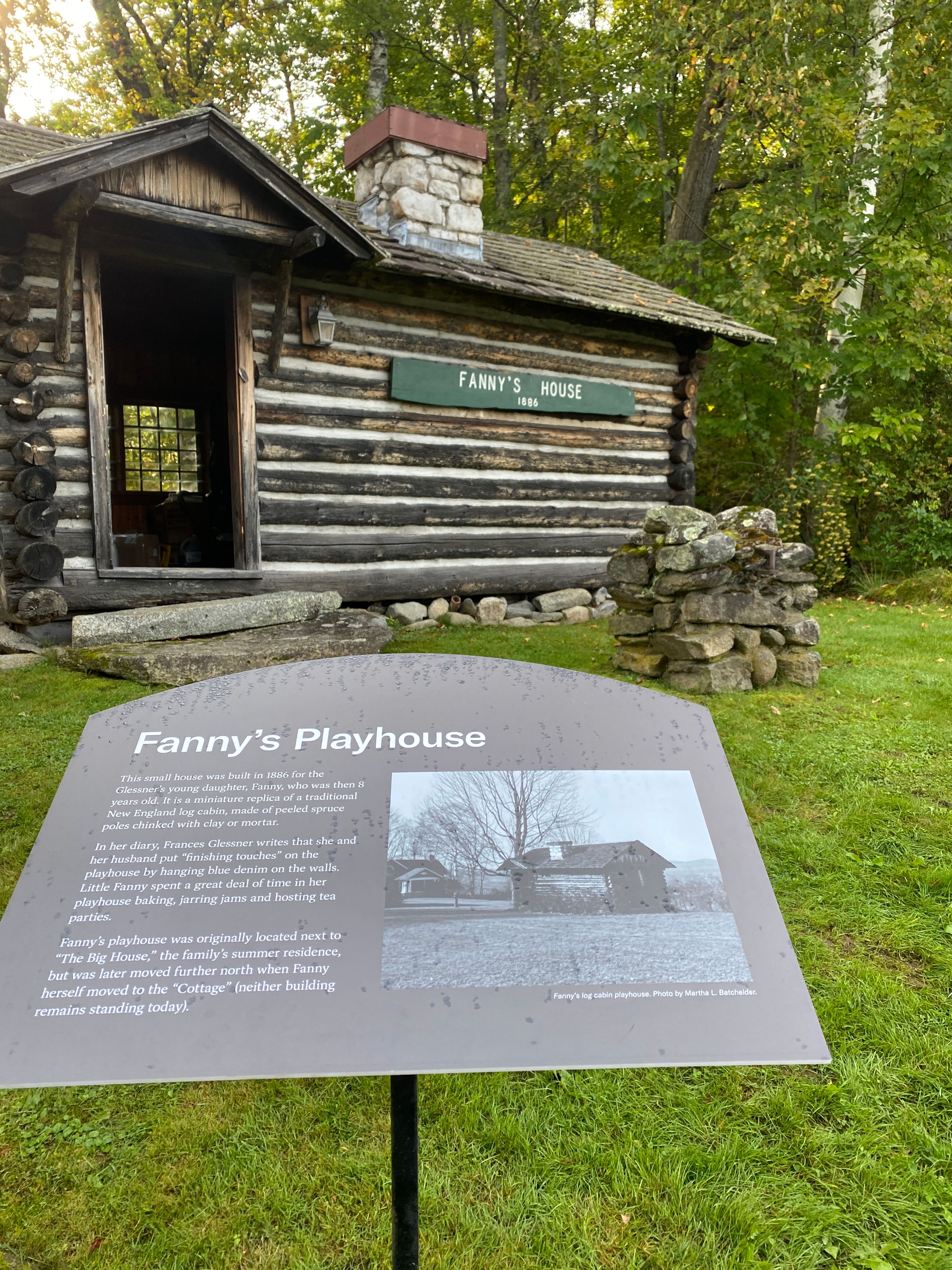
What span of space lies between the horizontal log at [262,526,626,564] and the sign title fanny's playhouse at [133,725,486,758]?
20.7 feet

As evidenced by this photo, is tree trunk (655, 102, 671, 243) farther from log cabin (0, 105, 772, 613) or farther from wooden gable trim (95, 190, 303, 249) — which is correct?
wooden gable trim (95, 190, 303, 249)

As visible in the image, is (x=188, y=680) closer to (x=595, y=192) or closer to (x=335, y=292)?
(x=335, y=292)

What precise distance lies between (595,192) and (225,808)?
19053 mm

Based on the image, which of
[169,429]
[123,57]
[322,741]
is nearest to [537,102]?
[123,57]

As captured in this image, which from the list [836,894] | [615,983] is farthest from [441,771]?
[836,894]

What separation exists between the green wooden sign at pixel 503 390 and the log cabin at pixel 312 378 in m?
0.03

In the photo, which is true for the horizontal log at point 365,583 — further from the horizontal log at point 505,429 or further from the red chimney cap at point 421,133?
the red chimney cap at point 421,133

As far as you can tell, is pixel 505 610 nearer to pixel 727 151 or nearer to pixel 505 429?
pixel 505 429

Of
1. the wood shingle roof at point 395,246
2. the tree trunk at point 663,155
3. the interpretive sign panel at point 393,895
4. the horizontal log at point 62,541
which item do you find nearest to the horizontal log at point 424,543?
the horizontal log at point 62,541

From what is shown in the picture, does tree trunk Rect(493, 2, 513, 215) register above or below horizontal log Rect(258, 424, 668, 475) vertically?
above

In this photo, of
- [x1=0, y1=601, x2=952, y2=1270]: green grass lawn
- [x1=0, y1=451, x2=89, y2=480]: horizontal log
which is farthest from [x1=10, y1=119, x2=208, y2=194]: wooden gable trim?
[x1=0, y1=601, x2=952, y2=1270]: green grass lawn

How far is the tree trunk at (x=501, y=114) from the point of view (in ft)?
57.9

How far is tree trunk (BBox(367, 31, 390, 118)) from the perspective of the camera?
16.1 meters

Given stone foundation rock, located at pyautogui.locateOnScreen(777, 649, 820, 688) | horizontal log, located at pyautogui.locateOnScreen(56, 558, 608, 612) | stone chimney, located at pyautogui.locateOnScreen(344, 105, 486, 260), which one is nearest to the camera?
stone foundation rock, located at pyautogui.locateOnScreen(777, 649, 820, 688)
